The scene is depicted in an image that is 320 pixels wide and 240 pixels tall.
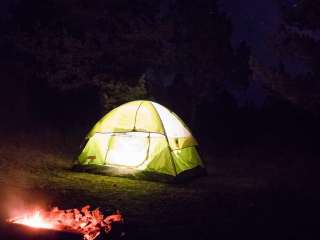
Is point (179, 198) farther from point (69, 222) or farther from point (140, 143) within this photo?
point (69, 222)

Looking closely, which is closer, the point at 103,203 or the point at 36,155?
the point at 103,203

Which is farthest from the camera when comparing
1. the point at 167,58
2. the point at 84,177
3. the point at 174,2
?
the point at 174,2

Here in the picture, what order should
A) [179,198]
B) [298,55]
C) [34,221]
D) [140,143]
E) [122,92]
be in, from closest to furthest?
[34,221]
[179,198]
[140,143]
[298,55]
[122,92]

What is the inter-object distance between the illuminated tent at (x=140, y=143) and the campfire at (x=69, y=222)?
5552mm

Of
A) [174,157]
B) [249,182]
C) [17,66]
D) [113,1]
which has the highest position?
[113,1]

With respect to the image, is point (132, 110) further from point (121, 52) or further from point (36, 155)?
point (121, 52)

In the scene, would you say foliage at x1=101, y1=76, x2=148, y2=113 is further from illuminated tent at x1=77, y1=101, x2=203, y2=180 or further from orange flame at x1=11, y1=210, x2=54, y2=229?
orange flame at x1=11, y1=210, x2=54, y2=229

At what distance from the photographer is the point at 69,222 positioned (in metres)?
4.98

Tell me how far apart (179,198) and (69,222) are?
4.20 m

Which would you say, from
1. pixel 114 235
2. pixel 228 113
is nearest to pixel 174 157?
pixel 114 235

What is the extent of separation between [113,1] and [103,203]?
36.6 feet

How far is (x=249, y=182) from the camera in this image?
453 inches

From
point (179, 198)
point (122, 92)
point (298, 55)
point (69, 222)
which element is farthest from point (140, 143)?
point (298, 55)

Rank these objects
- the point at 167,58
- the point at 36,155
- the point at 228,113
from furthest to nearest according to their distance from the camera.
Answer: the point at 228,113, the point at 167,58, the point at 36,155
